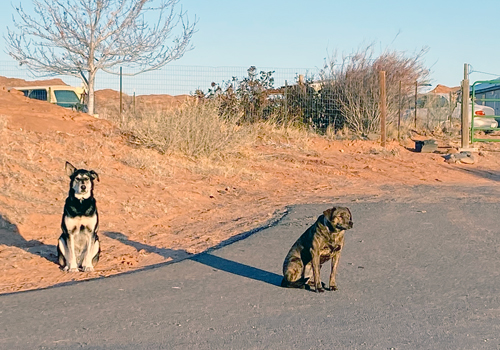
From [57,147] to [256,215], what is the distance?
5.43m

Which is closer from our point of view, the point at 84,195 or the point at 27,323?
the point at 27,323

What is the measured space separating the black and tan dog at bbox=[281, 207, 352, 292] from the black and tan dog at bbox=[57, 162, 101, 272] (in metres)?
2.56

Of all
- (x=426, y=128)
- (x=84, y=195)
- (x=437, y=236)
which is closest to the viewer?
A: (x=84, y=195)

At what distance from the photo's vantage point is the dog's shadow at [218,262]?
24.1ft

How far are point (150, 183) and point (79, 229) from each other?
5.44m

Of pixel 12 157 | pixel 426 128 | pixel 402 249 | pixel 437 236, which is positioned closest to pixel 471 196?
pixel 437 236

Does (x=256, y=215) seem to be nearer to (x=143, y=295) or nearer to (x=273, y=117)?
(x=143, y=295)

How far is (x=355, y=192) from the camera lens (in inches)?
552

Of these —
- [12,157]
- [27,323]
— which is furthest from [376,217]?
[12,157]

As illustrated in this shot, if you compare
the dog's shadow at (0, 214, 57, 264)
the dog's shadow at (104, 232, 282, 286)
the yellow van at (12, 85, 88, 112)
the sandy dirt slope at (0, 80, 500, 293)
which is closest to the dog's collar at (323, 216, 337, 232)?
the dog's shadow at (104, 232, 282, 286)

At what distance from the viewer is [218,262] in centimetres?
807

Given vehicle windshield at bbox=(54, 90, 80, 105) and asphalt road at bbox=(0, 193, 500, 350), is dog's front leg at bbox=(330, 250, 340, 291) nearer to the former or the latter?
asphalt road at bbox=(0, 193, 500, 350)

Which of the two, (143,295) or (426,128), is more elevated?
(426,128)

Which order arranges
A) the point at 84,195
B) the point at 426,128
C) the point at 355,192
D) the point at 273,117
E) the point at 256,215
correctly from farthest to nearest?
the point at 426,128 → the point at 273,117 → the point at 355,192 → the point at 256,215 → the point at 84,195
